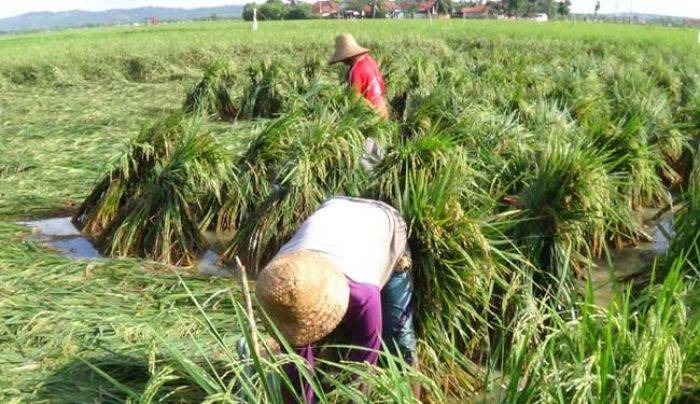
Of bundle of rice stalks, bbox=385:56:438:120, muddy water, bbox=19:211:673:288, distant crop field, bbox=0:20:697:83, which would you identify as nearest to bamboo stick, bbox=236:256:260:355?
muddy water, bbox=19:211:673:288

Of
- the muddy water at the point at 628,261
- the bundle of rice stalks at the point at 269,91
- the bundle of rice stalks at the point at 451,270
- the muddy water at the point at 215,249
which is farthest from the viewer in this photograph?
the bundle of rice stalks at the point at 269,91

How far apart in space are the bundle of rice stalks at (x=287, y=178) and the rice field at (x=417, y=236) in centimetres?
2

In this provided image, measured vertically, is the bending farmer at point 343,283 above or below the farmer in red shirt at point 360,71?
below

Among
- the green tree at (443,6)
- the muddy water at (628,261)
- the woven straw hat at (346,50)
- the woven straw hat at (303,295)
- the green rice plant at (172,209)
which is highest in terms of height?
the green tree at (443,6)

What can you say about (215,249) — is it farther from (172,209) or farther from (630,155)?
(630,155)

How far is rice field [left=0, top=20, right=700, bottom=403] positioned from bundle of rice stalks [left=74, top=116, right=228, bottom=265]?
2 cm

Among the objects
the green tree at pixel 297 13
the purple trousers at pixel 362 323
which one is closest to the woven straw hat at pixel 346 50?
the purple trousers at pixel 362 323

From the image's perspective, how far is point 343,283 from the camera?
7.17 feet

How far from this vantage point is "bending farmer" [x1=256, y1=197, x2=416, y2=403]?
2076 mm

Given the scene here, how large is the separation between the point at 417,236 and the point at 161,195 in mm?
2429

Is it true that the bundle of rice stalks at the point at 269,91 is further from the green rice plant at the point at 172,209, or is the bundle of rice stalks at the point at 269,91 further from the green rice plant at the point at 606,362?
the green rice plant at the point at 606,362

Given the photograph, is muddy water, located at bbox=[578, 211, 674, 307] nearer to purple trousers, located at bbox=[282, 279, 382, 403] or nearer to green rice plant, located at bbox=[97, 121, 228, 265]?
purple trousers, located at bbox=[282, 279, 382, 403]

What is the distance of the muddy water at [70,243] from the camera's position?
192 inches

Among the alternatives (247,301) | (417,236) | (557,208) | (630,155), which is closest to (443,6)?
(630,155)
